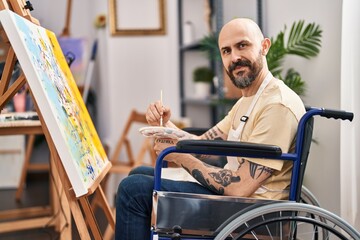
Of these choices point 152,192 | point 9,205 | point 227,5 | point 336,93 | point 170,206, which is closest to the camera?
point 170,206

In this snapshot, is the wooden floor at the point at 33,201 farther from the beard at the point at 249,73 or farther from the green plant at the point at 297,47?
the green plant at the point at 297,47

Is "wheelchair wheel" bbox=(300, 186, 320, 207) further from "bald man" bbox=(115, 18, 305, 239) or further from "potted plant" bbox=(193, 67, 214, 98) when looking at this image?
"potted plant" bbox=(193, 67, 214, 98)

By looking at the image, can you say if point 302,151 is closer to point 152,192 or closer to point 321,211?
point 321,211

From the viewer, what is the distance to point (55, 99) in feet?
5.24

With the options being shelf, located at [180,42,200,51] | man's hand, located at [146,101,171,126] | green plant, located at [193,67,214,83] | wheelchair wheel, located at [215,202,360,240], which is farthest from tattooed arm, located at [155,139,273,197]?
green plant, located at [193,67,214,83]

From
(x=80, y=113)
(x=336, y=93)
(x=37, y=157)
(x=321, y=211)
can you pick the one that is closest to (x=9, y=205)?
(x=37, y=157)

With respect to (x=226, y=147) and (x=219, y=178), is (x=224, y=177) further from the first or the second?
(x=226, y=147)

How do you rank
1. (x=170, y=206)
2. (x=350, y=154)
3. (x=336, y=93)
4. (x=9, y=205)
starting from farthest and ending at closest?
(x=9, y=205) → (x=336, y=93) → (x=350, y=154) → (x=170, y=206)

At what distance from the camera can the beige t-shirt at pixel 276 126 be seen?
1446mm

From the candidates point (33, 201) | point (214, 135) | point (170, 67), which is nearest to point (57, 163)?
point (214, 135)

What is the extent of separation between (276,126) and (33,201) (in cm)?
282

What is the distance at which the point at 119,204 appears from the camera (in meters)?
1.57

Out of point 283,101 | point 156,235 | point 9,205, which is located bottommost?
point 9,205

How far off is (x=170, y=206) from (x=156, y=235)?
9 cm
